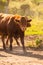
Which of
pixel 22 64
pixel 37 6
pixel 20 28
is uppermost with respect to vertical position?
pixel 20 28

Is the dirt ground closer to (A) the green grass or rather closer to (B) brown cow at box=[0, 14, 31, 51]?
(B) brown cow at box=[0, 14, 31, 51]

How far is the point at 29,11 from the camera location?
3700 cm

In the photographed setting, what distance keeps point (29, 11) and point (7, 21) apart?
23567 millimetres

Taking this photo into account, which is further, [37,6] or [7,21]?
[37,6]

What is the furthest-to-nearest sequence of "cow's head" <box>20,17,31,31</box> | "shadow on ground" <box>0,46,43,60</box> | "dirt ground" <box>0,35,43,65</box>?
1. "cow's head" <box>20,17,31,31</box>
2. "shadow on ground" <box>0,46,43,60</box>
3. "dirt ground" <box>0,35,43,65</box>

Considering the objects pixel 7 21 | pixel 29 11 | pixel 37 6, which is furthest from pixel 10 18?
pixel 37 6

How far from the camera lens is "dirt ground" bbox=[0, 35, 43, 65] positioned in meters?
11.0

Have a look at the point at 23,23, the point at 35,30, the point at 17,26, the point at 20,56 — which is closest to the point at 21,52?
the point at 20,56

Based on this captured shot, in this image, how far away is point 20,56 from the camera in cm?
1248

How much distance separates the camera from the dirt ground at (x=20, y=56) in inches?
434

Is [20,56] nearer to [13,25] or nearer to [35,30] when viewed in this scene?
[13,25]

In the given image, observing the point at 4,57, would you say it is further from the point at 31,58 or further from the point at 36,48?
the point at 36,48

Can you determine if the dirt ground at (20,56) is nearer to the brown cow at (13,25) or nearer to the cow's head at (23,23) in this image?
the brown cow at (13,25)

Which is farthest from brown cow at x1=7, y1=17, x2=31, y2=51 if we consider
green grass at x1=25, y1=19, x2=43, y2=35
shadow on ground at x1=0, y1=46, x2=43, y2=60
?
green grass at x1=25, y1=19, x2=43, y2=35
